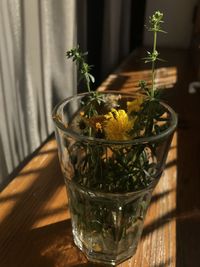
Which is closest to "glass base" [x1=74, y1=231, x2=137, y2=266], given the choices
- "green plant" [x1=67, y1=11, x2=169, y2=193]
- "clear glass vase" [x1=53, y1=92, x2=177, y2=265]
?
"clear glass vase" [x1=53, y1=92, x2=177, y2=265]

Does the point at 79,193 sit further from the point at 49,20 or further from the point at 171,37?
the point at 171,37

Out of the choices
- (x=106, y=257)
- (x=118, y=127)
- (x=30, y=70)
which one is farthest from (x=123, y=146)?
(x=30, y=70)

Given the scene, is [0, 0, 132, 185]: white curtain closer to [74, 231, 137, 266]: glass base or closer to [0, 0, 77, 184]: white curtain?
[0, 0, 77, 184]: white curtain

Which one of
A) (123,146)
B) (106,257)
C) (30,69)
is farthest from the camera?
(30,69)

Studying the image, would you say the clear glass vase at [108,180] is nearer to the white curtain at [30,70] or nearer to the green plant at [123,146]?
the green plant at [123,146]

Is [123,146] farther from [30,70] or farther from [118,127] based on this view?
[30,70]

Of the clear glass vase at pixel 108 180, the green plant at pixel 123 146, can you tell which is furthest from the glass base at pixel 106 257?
the green plant at pixel 123 146
